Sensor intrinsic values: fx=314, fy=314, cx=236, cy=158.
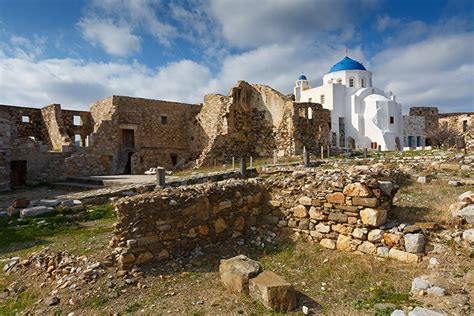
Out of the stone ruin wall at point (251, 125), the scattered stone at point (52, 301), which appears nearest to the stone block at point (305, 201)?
the scattered stone at point (52, 301)

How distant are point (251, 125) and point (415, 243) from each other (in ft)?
69.9

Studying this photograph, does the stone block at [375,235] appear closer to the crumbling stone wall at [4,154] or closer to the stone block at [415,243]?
the stone block at [415,243]

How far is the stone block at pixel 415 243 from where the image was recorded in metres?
5.34

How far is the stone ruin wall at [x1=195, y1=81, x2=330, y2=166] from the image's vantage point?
24.5 m

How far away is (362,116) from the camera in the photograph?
3791cm

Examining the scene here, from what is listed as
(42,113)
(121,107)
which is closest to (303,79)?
(121,107)

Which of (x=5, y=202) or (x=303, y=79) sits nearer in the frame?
(x=5, y=202)

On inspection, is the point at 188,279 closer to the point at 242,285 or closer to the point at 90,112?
the point at 242,285

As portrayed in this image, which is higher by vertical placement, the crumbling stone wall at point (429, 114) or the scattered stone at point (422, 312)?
the crumbling stone wall at point (429, 114)

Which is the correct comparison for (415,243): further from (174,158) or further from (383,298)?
(174,158)

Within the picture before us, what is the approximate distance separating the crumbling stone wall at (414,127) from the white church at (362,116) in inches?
133

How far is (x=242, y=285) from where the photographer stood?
4711 millimetres

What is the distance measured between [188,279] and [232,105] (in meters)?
20.3

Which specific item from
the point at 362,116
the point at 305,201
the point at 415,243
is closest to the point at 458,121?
the point at 362,116
